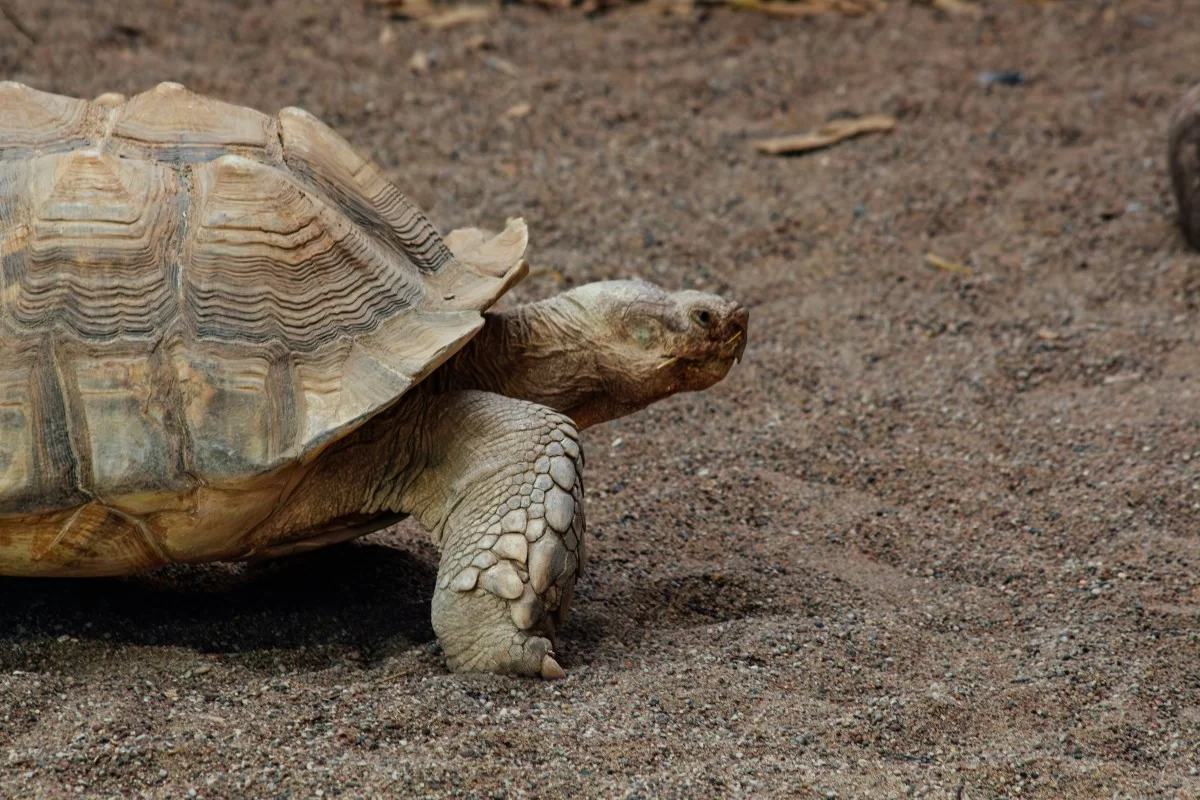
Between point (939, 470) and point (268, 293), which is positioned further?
point (939, 470)

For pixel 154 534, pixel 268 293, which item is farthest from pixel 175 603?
pixel 268 293

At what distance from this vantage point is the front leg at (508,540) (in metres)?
3.03

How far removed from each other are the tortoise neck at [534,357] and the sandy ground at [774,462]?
551 mm

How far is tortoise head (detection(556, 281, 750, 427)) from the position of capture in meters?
3.48

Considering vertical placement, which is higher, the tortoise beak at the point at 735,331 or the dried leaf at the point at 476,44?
the tortoise beak at the point at 735,331

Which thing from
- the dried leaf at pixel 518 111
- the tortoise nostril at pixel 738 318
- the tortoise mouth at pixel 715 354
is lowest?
the dried leaf at pixel 518 111

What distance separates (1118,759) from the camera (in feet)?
9.29

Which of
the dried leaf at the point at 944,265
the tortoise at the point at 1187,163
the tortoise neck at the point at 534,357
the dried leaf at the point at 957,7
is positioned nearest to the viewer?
the tortoise neck at the point at 534,357

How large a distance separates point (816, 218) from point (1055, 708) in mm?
3737

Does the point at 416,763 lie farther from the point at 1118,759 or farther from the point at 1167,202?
the point at 1167,202

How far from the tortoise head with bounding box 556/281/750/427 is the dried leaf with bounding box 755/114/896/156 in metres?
3.67

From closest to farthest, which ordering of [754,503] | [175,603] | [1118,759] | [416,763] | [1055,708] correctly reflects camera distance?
[416,763], [1118,759], [1055,708], [175,603], [754,503]

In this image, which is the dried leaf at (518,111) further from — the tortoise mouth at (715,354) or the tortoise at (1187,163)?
the tortoise mouth at (715,354)

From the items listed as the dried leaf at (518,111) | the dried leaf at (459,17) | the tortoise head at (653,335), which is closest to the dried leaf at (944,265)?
the dried leaf at (518,111)
